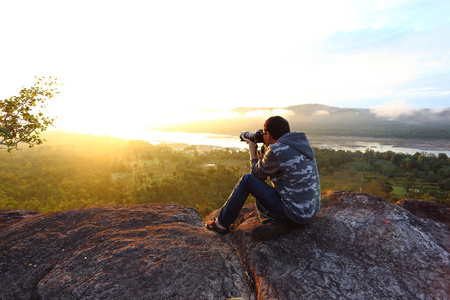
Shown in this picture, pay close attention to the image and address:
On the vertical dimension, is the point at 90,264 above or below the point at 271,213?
below

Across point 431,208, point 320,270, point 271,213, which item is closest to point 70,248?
point 271,213

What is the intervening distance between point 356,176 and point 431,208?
60.5 m

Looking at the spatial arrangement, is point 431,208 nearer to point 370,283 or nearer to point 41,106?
point 370,283

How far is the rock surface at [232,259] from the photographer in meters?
2.81

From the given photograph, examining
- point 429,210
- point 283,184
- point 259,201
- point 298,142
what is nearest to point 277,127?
point 298,142

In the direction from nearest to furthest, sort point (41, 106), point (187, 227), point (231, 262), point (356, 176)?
point (231, 262) → point (187, 227) → point (41, 106) → point (356, 176)

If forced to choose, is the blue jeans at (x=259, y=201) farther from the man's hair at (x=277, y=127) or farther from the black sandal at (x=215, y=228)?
the man's hair at (x=277, y=127)

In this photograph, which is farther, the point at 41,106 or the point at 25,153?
the point at 25,153

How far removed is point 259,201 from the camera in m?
→ 3.69

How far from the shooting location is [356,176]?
5759cm

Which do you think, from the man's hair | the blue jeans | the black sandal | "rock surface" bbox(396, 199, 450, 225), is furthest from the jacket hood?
"rock surface" bbox(396, 199, 450, 225)

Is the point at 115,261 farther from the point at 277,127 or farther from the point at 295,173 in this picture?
the point at 277,127

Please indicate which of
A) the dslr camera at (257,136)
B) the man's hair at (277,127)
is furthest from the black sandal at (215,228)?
the man's hair at (277,127)

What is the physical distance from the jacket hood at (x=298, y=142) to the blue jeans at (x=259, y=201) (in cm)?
72
